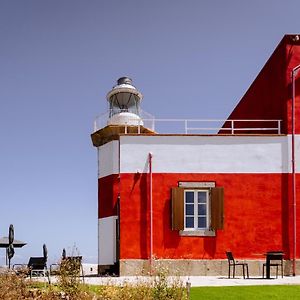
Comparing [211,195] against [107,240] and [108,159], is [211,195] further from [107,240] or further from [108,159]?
[107,240]

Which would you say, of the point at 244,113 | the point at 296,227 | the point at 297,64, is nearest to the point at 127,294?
the point at 296,227

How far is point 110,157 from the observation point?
829 inches

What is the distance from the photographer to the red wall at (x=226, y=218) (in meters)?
19.8

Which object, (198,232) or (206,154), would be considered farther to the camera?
(206,154)

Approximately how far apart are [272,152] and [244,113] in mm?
6059

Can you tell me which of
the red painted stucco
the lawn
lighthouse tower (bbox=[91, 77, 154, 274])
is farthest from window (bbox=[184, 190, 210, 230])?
the lawn

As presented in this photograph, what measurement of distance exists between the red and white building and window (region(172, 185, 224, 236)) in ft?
0.10

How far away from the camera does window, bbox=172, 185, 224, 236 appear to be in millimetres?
19703

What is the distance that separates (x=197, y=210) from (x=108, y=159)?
140 inches

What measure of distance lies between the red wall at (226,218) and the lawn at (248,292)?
5.04 metres

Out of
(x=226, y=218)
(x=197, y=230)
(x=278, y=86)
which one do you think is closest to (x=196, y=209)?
(x=197, y=230)

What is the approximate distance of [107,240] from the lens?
2203 cm

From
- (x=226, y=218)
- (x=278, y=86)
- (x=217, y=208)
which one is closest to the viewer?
(x=217, y=208)

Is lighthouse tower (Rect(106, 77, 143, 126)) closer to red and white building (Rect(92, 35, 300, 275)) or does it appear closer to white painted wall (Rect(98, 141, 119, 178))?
white painted wall (Rect(98, 141, 119, 178))
